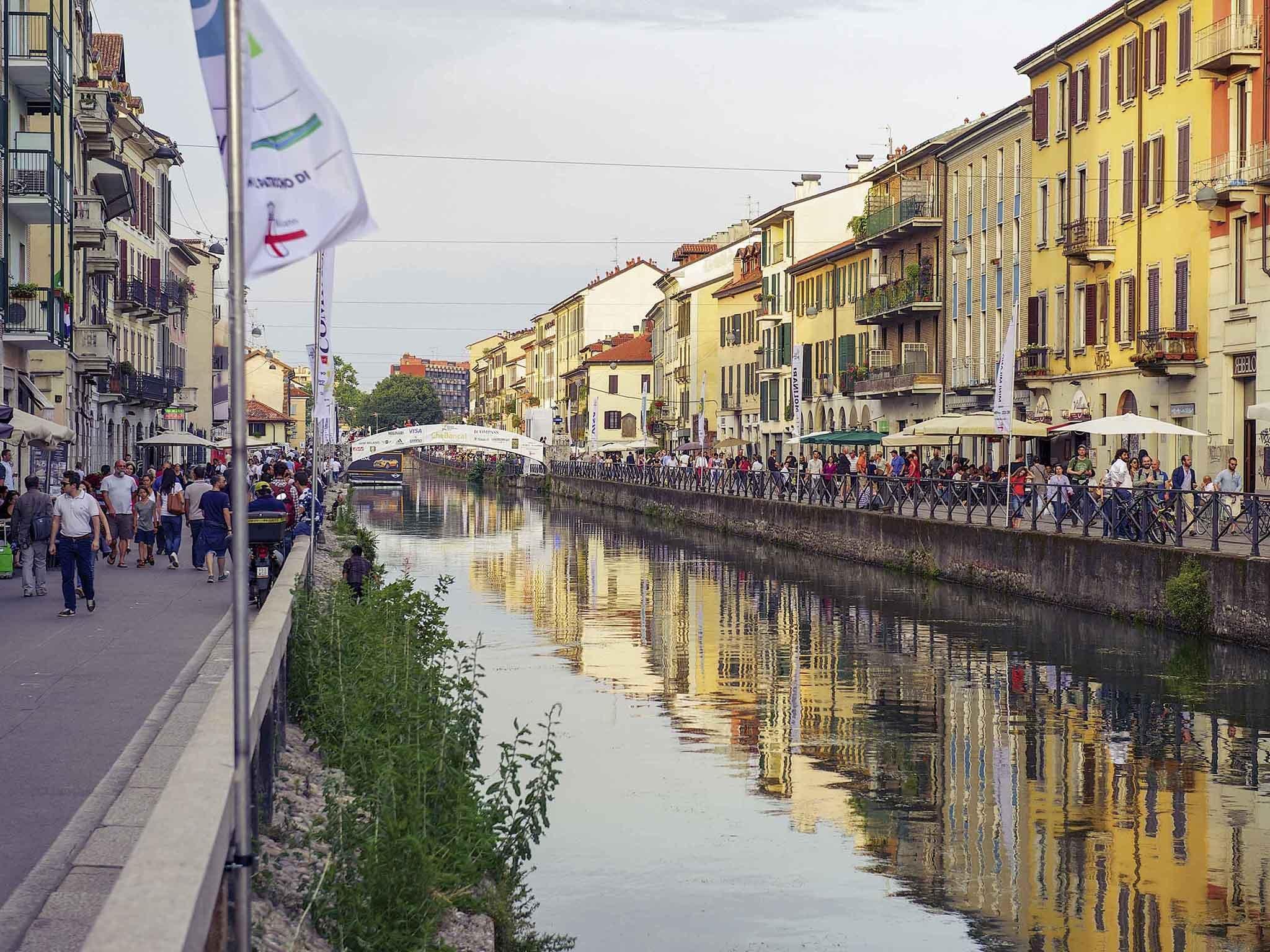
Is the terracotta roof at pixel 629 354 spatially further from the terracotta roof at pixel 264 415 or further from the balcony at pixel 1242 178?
the balcony at pixel 1242 178

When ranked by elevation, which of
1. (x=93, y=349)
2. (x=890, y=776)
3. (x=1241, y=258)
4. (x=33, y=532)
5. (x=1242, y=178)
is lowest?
(x=890, y=776)

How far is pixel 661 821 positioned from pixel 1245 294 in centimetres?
2562

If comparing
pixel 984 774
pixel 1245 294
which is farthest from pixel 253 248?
pixel 1245 294

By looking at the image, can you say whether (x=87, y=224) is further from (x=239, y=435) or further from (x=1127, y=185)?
(x=239, y=435)

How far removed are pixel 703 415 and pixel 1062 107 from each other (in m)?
45.8

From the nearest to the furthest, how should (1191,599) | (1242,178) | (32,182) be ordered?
(1191,599), (32,182), (1242,178)

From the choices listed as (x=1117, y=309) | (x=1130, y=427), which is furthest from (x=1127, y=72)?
(x=1130, y=427)

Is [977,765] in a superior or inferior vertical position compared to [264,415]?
inferior

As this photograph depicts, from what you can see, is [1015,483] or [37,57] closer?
[1015,483]

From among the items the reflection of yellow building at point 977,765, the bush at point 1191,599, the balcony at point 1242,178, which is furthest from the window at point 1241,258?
the bush at point 1191,599

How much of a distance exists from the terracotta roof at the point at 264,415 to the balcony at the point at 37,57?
10072 cm

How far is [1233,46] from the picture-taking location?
1371 inches

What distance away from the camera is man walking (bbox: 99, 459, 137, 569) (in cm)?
2694

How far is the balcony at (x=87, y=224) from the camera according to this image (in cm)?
4131
